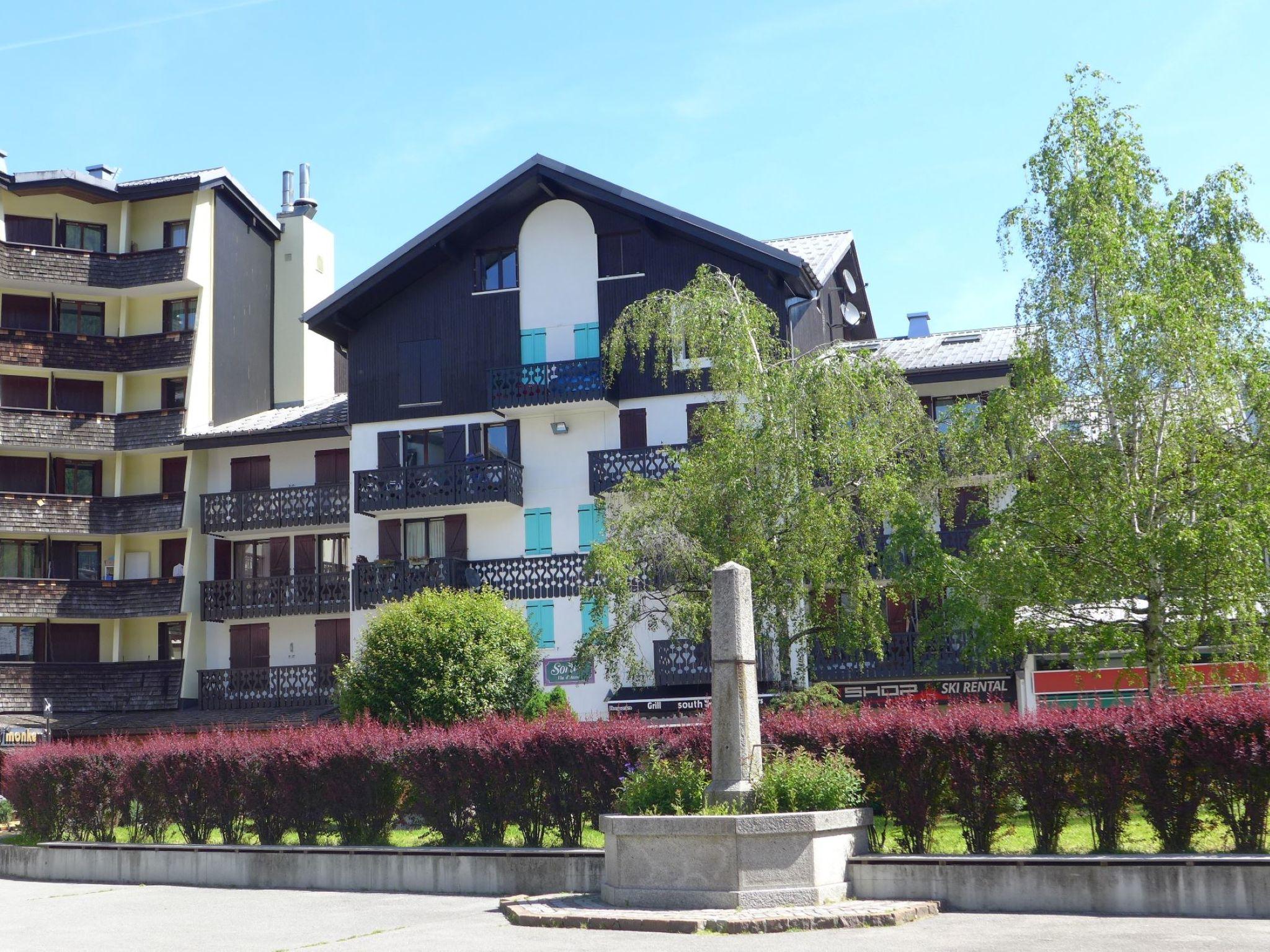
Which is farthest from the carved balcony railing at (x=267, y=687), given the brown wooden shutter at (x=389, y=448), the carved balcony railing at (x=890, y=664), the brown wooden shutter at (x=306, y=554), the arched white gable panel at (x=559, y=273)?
the carved balcony railing at (x=890, y=664)

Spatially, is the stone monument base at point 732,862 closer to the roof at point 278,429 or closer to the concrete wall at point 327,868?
the concrete wall at point 327,868

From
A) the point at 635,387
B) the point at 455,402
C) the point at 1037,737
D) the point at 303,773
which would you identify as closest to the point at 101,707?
the point at 455,402

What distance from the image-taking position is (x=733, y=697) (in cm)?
1720

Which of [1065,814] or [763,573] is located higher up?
[763,573]

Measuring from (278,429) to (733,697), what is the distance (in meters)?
28.2

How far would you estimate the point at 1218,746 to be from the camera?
16.0m

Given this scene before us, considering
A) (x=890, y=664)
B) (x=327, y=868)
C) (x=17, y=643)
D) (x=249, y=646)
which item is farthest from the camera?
(x=17, y=643)

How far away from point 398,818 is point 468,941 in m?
7.35

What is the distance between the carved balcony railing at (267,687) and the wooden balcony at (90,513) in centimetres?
464

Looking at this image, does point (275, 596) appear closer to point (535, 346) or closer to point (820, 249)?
point (535, 346)

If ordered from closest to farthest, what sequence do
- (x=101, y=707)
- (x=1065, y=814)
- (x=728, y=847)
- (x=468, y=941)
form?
(x=468, y=941)
(x=728, y=847)
(x=1065, y=814)
(x=101, y=707)

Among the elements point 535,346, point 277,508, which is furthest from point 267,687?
point 535,346

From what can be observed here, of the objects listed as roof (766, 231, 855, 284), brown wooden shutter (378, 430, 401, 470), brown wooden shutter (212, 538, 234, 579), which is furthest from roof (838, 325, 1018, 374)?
brown wooden shutter (212, 538, 234, 579)

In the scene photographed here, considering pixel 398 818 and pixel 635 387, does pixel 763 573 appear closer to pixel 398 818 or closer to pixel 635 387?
pixel 398 818
